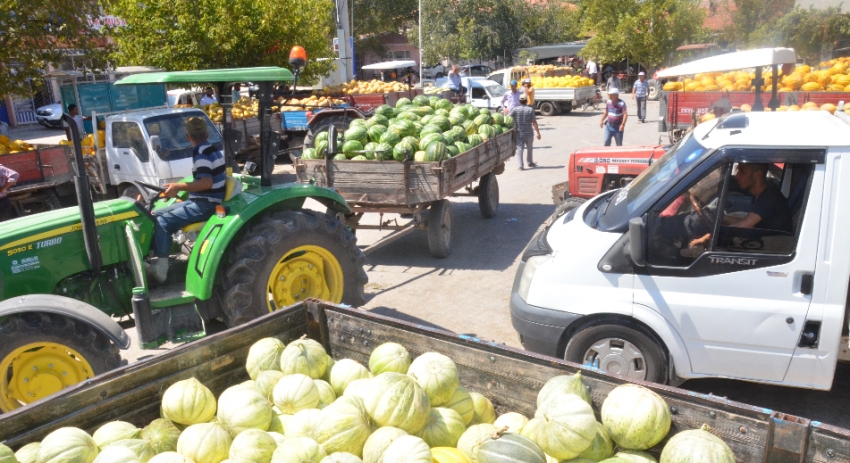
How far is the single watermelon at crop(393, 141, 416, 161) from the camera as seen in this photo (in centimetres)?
791

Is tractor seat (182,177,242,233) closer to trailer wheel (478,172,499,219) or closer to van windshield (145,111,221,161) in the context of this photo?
trailer wheel (478,172,499,219)

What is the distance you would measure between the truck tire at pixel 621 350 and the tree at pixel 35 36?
1065cm

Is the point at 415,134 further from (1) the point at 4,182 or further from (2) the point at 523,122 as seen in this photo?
(2) the point at 523,122

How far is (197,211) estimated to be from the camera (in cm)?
551

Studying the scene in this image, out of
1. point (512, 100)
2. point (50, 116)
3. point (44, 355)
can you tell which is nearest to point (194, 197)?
point (44, 355)

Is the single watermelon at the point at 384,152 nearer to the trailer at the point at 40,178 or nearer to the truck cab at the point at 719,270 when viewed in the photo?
the truck cab at the point at 719,270

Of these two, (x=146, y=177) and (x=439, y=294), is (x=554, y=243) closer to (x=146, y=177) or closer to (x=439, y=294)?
(x=439, y=294)

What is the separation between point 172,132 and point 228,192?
6.71m

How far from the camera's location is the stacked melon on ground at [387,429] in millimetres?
2436

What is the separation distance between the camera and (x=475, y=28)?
4294 cm

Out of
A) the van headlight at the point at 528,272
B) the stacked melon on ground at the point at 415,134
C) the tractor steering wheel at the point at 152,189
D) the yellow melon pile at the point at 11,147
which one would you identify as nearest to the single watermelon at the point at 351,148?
the stacked melon on ground at the point at 415,134

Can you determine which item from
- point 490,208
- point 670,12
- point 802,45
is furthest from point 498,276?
point 802,45

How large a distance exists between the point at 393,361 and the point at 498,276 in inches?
194

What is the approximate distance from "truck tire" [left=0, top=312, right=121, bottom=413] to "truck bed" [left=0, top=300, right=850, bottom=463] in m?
1.46
